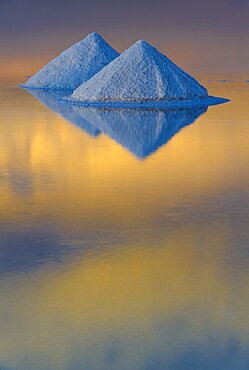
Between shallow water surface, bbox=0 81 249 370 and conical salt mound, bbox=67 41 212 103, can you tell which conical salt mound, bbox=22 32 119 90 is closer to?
conical salt mound, bbox=67 41 212 103

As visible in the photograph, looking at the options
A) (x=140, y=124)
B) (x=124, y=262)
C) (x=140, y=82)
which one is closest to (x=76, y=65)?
(x=140, y=82)

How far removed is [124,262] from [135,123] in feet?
51.0

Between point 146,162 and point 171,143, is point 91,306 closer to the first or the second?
point 146,162

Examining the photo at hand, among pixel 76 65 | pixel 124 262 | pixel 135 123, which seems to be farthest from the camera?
pixel 76 65

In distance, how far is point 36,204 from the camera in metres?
8.81

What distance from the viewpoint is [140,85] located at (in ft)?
107

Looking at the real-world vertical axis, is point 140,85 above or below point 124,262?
above

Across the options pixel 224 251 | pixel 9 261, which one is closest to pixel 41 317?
pixel 9 261

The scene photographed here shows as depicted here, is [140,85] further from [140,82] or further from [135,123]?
[135,123]

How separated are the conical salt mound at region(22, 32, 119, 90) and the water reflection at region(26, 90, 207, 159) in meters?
24.2

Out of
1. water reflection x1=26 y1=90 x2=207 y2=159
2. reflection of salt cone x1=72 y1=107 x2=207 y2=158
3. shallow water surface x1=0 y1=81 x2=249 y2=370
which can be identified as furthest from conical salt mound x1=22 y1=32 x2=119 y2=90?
shallow water surface x1=0 y1=81 x2=249 y2=370

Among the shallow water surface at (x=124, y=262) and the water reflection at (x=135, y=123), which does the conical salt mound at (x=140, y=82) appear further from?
the shallow water surface at (x=124, y=262)

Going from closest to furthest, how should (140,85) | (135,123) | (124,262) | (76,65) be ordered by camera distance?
1. (124,262)
2. (135,123)
3. (140,85)
4. (76,65)

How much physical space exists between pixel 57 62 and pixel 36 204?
49095 millimetres
